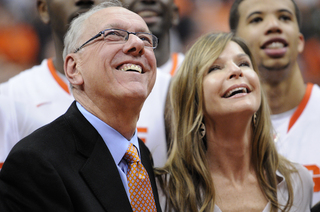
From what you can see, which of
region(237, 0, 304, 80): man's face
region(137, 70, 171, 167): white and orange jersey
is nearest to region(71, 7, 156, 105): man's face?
region(137, 70, 171, 167): white and orange jersey

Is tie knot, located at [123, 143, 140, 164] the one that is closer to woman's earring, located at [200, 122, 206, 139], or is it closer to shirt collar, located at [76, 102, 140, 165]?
shirt collar, located at [76, 102, 140, 165]

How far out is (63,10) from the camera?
2570 millimetres

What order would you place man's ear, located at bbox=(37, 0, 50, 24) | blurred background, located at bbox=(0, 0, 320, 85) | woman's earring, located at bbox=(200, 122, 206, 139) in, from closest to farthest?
woman's earring, located at bbox=(200, 122, 206, 139), man's ear, located at bbox=(37, 0, 50, 24), blurred background, located at bbox=(0, 0, 320, 85)

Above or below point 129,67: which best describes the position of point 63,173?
below

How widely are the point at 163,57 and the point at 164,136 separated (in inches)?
31.8

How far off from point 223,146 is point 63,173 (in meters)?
0.97

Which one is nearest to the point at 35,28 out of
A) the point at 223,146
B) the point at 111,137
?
the point at 223,146

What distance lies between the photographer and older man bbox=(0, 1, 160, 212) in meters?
1.34

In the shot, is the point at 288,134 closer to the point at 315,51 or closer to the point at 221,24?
the point at 221,24

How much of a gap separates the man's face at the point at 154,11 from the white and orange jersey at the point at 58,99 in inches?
16.9

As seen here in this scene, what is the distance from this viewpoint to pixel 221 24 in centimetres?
517

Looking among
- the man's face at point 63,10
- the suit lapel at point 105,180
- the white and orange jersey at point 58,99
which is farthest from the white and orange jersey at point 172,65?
the suit lapel at point 105,180

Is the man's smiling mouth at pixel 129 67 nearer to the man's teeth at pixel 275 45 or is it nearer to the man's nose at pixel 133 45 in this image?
the man's nose at pixel 133 45

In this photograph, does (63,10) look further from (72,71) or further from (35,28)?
(35,28)
